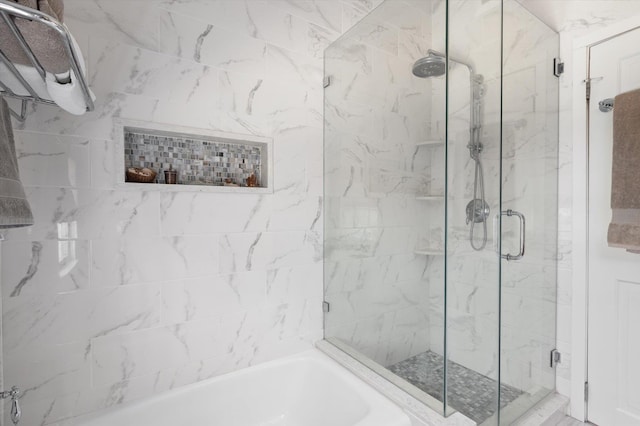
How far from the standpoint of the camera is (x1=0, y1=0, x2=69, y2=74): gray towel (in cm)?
66

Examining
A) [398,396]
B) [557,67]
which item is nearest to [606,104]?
[557,67]

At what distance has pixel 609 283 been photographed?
1556 mm

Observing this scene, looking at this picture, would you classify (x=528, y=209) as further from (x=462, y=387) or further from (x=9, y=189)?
(x=9, y=189)

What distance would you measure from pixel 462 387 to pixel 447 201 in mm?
Answer: 774

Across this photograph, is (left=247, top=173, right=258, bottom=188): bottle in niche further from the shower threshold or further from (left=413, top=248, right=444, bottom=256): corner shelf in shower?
the shower threshold

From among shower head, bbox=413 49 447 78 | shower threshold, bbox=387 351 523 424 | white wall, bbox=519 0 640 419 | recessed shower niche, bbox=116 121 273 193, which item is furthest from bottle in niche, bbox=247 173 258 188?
white wall, bbox=519 0 640 419

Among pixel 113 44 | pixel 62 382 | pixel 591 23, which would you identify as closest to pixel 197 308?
pixel 62 382

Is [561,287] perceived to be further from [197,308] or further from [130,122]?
[130,122]

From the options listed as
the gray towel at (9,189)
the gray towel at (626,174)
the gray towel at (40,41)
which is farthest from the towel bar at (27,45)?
the gray towel at (626,174)

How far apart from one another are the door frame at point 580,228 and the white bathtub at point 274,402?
1.03m

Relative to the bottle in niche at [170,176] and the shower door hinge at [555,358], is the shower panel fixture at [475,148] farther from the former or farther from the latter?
the bottle in niche at [170,176]

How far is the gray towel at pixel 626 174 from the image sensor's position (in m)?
1.31

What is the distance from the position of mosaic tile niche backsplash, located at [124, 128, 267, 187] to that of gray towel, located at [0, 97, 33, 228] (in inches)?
24.8

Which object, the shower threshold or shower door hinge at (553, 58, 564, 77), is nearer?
the shower threshold
